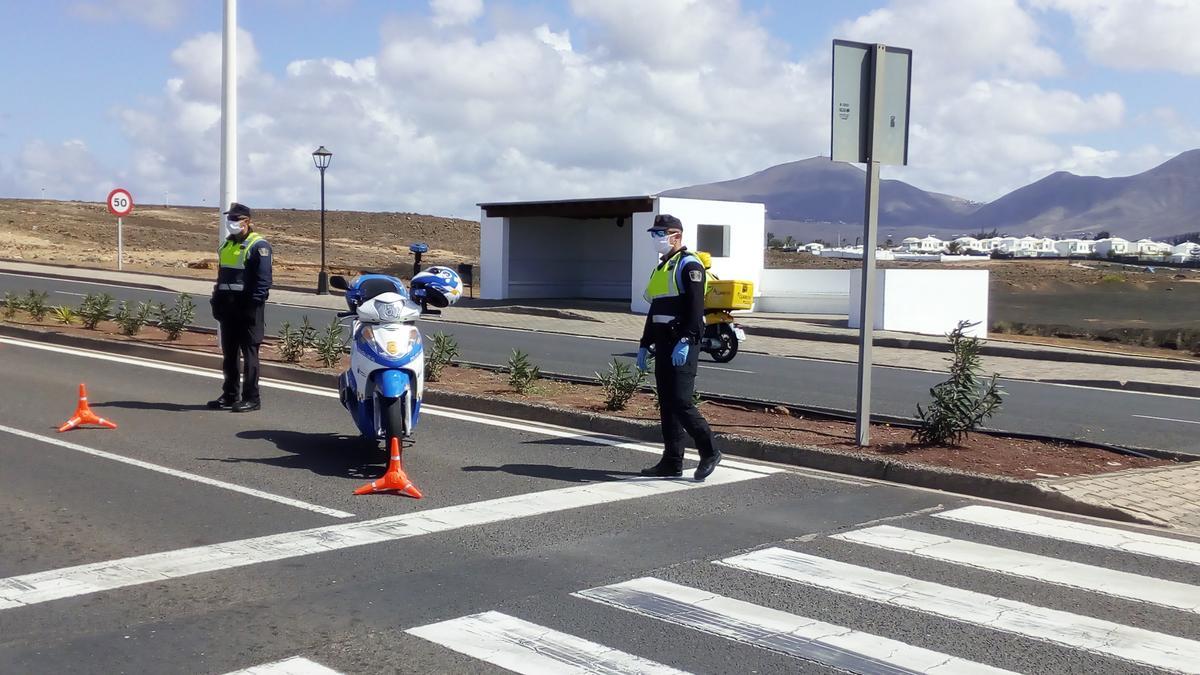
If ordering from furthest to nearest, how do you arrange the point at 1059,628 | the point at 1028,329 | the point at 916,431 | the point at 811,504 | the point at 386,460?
the point at 1028,329
the point at 916,431
the point at 386,460
the point at 811,504
the point at 1059,628

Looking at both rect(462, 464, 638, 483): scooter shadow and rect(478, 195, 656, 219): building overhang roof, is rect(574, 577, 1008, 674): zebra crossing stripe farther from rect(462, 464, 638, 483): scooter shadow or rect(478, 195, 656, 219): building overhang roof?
rect(478, 195, 656, 219): building overhang roof

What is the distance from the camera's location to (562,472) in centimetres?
941

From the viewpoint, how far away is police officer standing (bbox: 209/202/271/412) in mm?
11698

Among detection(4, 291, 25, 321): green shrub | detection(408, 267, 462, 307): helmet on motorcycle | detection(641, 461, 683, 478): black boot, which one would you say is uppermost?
detection(408, 267, 462, 307): helmet on motorcycle

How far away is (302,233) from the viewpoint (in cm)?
8769

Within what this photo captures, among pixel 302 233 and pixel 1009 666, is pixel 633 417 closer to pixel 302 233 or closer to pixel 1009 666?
pixel 1009 666

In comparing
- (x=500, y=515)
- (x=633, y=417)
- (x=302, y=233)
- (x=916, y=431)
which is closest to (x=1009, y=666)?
(x=500, y=515)

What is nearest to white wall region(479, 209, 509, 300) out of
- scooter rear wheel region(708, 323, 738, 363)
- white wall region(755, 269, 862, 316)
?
white wall region(755, 269, 862, 316)

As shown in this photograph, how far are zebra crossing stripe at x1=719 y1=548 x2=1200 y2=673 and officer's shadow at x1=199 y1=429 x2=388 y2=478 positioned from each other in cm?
357

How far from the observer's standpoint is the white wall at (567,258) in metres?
35.8

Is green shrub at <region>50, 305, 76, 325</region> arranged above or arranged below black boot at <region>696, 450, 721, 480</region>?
above

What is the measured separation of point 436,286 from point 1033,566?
4.81 m

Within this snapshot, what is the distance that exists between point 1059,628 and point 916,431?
4.66m

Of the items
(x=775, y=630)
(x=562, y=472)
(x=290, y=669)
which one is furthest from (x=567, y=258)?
(x=290, y=669)
